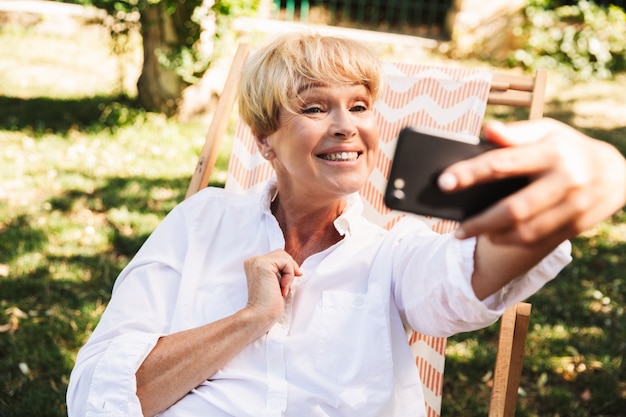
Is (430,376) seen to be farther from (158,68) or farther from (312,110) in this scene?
(158,68)

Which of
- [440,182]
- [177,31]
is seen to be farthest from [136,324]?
[177,31]

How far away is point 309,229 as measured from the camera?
226 centimetres

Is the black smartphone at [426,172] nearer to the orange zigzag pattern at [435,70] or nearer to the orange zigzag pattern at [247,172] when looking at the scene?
the orange zigzag pattern at [247,172]

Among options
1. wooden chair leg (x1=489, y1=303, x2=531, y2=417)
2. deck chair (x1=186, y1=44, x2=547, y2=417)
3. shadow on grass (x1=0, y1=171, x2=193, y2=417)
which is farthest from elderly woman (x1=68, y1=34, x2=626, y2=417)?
shadow on grass (x1=0, y1=171, x2=193, y2=417)

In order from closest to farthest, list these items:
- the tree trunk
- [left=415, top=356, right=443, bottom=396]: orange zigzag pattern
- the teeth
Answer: the teeth, [left=415, top=356, right=443, bottom=396]: orange zigzag pattern, the tree trunk

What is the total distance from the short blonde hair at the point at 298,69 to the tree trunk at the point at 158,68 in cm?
429

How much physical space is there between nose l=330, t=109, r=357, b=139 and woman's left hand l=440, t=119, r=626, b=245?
0.82 metres

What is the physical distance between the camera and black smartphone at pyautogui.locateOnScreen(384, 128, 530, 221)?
4.31 ft

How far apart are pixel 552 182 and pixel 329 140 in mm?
948

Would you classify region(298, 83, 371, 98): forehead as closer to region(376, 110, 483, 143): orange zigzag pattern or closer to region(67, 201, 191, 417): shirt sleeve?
region(67, 201, 191, 417): shirt sleeve

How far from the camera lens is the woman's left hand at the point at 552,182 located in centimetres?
118

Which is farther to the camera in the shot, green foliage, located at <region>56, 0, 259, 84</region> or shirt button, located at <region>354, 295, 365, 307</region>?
green foliage, located at <region>56, 0, 259, 84</region>

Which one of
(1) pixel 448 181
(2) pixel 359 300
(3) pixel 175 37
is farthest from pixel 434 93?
(3) pixel 175 37

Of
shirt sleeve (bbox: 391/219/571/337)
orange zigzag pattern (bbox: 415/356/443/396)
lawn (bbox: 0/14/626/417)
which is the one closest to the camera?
shirt sleeve (bbox: 391/219/571/337)
